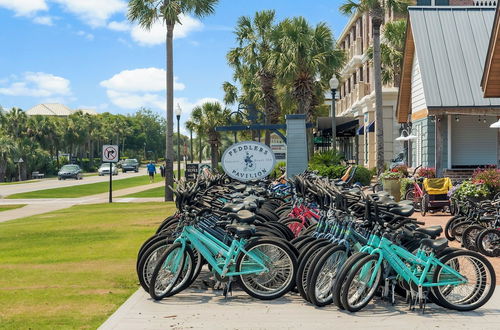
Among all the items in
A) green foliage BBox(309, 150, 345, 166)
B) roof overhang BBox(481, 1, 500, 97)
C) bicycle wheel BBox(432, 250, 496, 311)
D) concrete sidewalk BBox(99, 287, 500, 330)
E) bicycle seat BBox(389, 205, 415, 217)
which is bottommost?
concrete sidewalk BBox(99, 287, 500, 330)

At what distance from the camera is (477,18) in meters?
22.3

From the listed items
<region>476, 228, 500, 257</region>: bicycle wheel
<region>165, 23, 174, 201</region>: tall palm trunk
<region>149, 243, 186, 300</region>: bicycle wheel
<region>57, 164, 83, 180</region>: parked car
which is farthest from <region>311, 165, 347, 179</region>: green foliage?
<region>57, 164, 83, 180</region>: parked car

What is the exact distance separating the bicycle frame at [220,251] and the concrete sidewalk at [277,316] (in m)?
0.35

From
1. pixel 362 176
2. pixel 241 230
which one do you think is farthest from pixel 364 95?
pixel 241 230

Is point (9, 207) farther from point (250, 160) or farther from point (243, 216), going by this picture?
point (243, 216)

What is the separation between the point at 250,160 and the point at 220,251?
24.8 feet

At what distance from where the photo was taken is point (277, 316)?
621cm

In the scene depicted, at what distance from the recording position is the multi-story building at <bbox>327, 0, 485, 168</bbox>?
37.2 metres

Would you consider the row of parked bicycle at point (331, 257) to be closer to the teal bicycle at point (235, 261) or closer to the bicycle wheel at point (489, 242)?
the teal bicycle at point (235, 261)

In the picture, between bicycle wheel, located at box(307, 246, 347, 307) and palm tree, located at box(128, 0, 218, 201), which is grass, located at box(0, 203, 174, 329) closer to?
bicycle wheel, located at box(307, 246, 347, 307)

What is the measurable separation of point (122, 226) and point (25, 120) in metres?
77.5

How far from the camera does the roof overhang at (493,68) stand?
14.4m

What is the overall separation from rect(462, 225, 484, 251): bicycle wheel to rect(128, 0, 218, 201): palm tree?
16304mm

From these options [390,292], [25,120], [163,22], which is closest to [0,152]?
[25,120]
